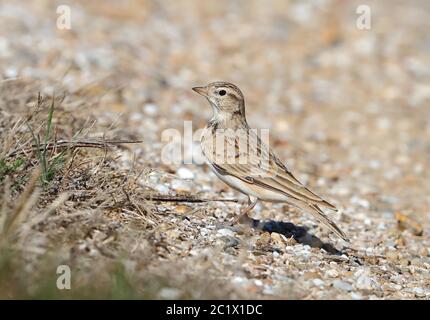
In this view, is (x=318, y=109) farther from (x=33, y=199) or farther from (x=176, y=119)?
(x=33, y=199)

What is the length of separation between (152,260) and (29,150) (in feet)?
4.49

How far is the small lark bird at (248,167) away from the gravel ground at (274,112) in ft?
1.13

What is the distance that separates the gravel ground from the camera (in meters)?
5.68

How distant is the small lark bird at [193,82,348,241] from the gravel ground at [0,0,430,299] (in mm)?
344

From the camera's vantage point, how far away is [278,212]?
7398 mm

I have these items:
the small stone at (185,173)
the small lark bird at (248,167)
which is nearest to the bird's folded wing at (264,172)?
the small lark bird at (248,167)

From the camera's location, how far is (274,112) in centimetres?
1124

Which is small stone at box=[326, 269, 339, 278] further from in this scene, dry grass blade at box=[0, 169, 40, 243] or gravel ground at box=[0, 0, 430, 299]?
dry grass blade at box=[0, 169, 40, 243]

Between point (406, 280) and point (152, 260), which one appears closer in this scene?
point (152, 260)

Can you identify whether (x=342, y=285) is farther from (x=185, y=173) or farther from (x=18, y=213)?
(x=185, y=173)

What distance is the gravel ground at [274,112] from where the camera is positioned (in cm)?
568

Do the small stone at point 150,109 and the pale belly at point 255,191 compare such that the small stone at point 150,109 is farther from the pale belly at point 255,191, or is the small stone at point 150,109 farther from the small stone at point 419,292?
the small stone at point 419,292

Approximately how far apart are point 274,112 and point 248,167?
196 inches
